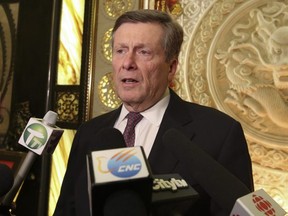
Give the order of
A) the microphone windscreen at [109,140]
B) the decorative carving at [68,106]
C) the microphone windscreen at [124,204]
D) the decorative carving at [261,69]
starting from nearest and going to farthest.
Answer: the microphone windscreen at [124,204] < the microphone windscreen at [109,140] < the decorative carving at [261,69] < the decorative carving at [68,106]

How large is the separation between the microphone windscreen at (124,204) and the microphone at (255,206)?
109 millimetres

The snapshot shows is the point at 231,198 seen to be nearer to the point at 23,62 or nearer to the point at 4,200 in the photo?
the point at 4,200

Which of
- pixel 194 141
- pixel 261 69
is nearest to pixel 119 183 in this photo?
pixel 194 141

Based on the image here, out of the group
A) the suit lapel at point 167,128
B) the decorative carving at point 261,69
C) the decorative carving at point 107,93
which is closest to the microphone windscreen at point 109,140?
the suit lapel at point 167,128

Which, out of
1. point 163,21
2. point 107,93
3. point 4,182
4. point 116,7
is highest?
point 116,7

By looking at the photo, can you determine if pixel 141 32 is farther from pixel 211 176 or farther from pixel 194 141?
pixel 211 176

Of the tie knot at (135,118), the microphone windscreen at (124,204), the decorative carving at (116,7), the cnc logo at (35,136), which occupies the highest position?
the decorative carving at (116,7)

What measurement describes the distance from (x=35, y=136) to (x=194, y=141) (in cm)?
45

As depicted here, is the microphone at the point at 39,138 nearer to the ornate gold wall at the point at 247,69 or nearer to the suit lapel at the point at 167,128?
the suit lapel at the point at 167,128

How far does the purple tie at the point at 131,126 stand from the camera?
1006 millimetres

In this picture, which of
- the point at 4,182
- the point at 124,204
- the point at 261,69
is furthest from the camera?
the point at 261,69

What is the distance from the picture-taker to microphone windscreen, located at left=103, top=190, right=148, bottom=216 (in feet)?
1.18

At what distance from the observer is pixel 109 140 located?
519 millimetres

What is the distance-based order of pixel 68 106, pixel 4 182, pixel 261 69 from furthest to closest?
pixel 68 106
pixel 261 69
pixel 4 182
